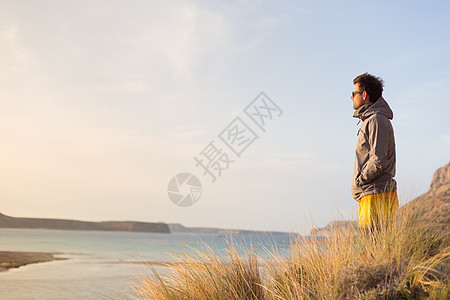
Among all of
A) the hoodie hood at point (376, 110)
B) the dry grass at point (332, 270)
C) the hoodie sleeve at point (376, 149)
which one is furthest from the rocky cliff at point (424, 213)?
the hoodie hood at point (376, 110)

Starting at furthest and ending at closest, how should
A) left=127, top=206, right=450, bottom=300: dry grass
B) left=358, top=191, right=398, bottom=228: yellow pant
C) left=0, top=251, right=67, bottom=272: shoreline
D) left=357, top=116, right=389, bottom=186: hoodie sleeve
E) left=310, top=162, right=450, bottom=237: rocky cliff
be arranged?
left=0, top=251, right=67, bottom=272: shoreline → left=310, top=162, right=450, bottom=237: rocky cliff → left=358, top=191, right=398, bottom=228: yellow pant → left=357, top=116, right=389, bottom=186: hoodie sleeve → left=127, top=206, right=450, bottom=300: dry grass

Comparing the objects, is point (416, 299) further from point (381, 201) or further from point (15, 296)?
point (15, 296)

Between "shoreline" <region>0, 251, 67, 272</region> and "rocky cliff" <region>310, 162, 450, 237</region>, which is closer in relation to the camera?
"rocky cliff" <region>310, 162, 450, 237</region>

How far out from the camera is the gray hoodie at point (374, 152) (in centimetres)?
328

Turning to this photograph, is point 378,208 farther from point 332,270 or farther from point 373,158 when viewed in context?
point 332,270

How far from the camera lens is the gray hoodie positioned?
328 cm

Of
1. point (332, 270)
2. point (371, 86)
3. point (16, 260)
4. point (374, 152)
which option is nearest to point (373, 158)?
point (374, 152)

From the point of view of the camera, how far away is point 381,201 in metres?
3.42

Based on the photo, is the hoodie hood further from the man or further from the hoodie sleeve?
the hoodie sleeve

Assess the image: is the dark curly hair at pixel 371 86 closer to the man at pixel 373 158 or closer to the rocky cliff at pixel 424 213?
the man at pixel 373 158

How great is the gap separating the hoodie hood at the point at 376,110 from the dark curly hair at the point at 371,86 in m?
0.06

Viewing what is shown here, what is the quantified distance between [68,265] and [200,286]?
26875mm

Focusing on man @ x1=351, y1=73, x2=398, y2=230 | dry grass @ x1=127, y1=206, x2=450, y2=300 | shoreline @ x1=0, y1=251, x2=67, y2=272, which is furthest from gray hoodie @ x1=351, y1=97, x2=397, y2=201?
shoreline @ x1=0, y1=251, x2=67, y2=272

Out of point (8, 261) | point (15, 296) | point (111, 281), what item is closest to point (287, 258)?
point (15, 296)
